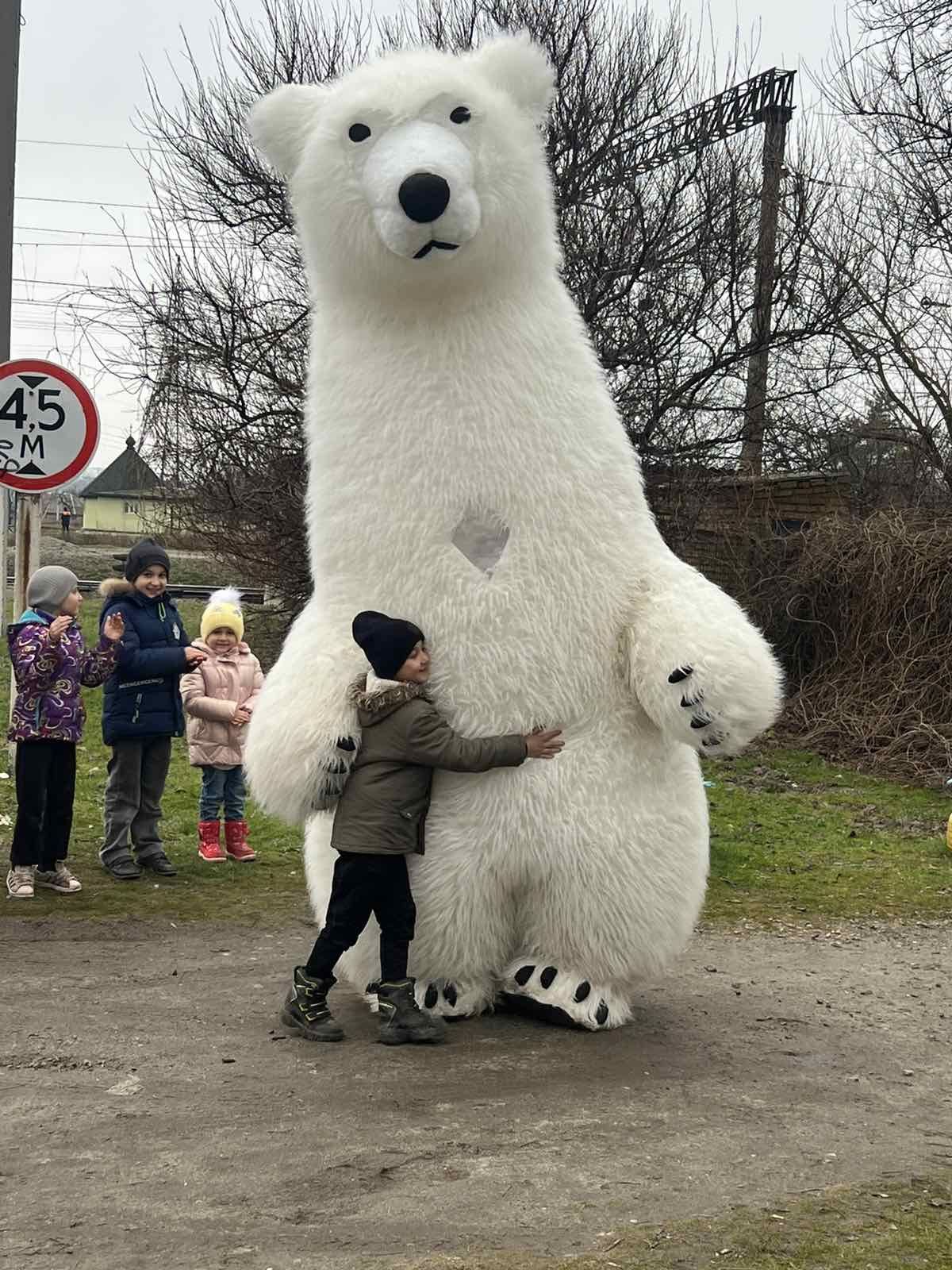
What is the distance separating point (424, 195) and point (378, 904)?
2.06 meters

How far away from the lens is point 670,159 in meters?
12.8

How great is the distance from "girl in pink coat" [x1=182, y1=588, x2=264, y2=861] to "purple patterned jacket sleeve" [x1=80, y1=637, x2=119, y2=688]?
0.63 metres

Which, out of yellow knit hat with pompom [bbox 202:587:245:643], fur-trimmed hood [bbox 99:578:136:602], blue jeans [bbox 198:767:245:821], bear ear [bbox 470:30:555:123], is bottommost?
blue jeans [bbox 198:767:245:821]

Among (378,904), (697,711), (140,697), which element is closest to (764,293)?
(140,697)

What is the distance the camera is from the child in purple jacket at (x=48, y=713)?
6.28 meters

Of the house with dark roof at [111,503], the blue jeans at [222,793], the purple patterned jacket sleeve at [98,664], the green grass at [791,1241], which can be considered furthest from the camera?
the house with dark roof at [111,503]

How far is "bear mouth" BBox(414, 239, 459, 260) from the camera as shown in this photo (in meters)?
4.13

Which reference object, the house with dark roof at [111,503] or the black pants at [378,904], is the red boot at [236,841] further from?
the house with dark roof at [111,503]

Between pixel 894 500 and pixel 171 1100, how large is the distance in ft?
34.8

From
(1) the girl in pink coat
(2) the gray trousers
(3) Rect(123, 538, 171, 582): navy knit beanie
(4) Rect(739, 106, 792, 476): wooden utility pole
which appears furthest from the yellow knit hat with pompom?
(4) Rect(739, 106, 792, 476): wooden utility pole

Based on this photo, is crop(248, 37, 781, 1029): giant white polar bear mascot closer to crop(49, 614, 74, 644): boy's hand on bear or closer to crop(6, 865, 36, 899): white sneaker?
crop(49, 614, 74, 644): boy's hand on bear

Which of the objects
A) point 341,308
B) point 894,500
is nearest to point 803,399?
point 894,500

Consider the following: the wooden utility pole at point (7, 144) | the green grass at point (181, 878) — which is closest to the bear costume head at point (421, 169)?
the green grass at point (181, 878)

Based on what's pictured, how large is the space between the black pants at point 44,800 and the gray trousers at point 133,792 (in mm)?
414
